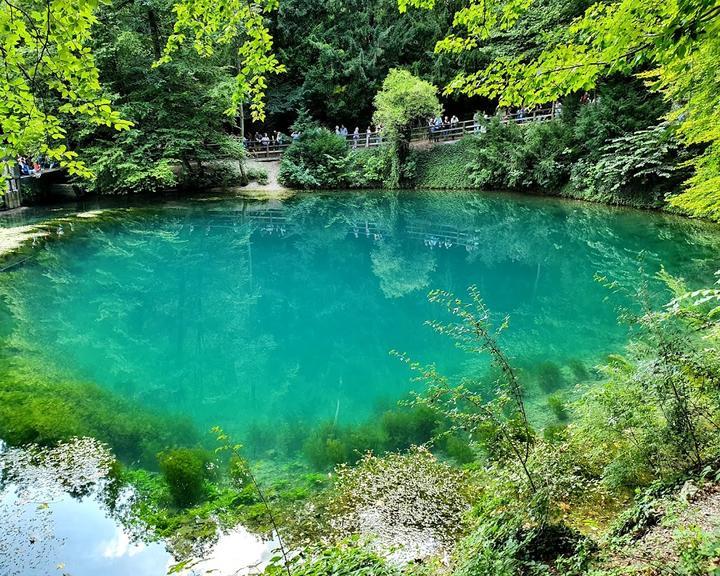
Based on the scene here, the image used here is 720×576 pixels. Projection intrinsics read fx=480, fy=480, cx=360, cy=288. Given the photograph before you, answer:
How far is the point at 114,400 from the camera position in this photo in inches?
293

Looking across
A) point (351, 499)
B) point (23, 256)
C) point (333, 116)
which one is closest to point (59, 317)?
point (23, 256)

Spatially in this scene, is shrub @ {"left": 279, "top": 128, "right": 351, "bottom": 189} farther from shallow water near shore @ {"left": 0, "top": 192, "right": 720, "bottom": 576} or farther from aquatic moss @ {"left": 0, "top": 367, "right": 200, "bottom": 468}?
aquatic moss @ {"left": 0, "top": 367, "right": 200, "bottom": 468}

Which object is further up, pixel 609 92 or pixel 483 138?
pixel 609 92

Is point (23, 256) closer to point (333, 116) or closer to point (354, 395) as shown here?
point (354, 395)

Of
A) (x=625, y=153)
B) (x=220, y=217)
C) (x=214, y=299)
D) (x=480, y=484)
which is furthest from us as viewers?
(x=220, y=217)

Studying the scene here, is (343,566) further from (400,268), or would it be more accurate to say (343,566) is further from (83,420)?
(400,268)

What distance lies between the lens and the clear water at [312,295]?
8.09m

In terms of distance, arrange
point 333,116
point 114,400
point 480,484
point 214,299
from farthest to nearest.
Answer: point 333,116, point 214,299, point 114,400, point 480,484

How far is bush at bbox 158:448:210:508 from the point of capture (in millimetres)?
5270

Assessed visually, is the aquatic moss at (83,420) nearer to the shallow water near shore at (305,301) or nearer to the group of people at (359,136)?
the shallow water near shore at (305,301)

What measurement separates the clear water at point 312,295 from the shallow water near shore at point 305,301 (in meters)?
0.05

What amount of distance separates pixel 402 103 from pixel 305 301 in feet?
53.5

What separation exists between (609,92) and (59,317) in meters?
21.1

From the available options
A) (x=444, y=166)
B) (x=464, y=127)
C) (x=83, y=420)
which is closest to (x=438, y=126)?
(x=464, y=127)
